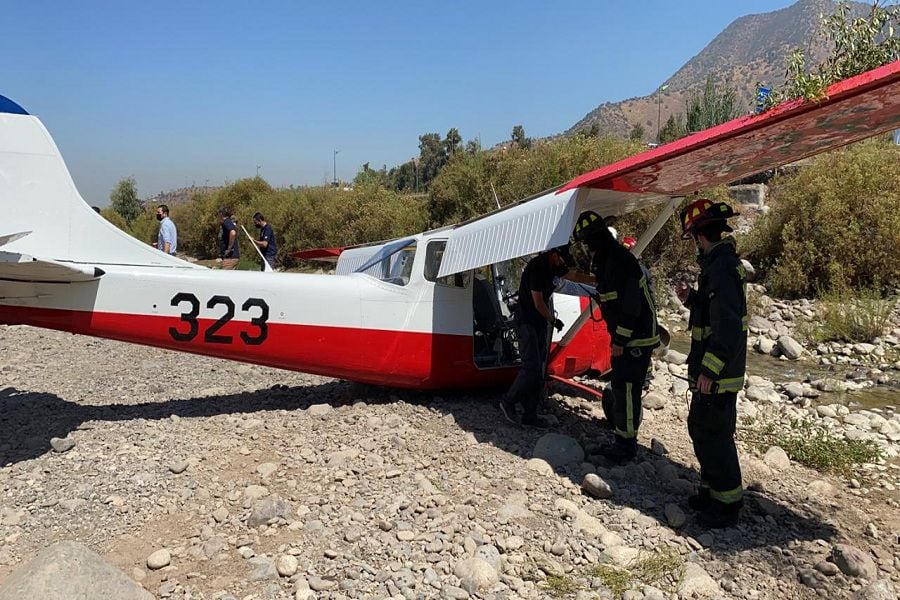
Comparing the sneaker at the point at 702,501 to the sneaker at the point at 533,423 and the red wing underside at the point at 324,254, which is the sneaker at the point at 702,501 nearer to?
the sneaker at the point at 533,423

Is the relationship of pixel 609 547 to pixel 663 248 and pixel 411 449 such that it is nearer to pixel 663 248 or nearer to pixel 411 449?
pixel 411 449

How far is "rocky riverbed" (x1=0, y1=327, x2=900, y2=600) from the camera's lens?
12.1 ft

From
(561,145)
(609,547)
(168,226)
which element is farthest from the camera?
(561,145)

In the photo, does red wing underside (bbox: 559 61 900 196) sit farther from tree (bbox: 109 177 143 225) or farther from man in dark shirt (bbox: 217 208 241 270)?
tree (bbox: 109 177 143 225)

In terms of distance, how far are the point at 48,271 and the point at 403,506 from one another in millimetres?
3731

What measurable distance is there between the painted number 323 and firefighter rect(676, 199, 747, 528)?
396 cm

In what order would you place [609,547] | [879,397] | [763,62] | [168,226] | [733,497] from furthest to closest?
1. [763,62]
2. [168,226]
3. [879,397]
4. [733,497]
5. [609,547]

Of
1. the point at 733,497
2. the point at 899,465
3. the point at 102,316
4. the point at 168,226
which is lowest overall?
the point at 899,465

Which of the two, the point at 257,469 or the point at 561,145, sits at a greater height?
the point at 561,145

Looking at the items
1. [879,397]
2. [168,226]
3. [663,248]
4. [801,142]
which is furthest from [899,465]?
[168,226]

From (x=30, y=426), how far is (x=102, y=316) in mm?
1403

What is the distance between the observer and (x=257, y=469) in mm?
5102

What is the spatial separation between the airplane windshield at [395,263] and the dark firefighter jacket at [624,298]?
2.22 metres

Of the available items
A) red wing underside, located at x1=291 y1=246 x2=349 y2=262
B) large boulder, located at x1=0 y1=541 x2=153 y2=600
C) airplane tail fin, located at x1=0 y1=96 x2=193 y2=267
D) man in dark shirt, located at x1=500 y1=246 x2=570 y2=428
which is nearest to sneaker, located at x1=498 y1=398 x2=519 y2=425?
man in dark shirt, located at x1=500 y1=246 x2=570 y2=428
